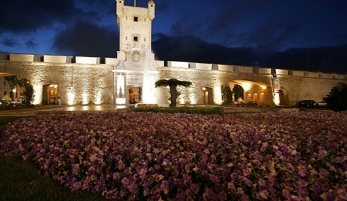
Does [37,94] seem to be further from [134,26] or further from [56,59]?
[134,26]

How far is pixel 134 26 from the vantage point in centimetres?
3303

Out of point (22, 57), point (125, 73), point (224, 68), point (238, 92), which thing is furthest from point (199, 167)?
point (238, 92)

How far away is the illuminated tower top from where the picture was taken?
3262 centimetres

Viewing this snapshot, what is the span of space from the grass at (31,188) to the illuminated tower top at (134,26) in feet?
98.3

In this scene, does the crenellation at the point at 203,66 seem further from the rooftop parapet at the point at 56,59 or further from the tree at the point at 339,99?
the tree at the point at 339,99

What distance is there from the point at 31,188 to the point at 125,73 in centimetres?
2943

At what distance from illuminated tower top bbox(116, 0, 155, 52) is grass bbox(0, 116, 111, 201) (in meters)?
30.0

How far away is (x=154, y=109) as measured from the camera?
12352mm

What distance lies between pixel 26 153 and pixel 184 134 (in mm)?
3198

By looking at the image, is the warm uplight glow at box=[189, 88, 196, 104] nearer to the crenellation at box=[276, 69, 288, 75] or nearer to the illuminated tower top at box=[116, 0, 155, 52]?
the illuminated tower top at box=[116, 0, 155, 52]

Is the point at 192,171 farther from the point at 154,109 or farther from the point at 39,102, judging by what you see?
the point at 39,102

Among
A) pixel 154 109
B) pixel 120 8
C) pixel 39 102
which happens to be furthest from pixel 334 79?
pixel 39 102

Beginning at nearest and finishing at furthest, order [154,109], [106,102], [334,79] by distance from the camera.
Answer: [154,109] < [106,102] < [334,79]

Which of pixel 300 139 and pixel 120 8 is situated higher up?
pixel 120 8
